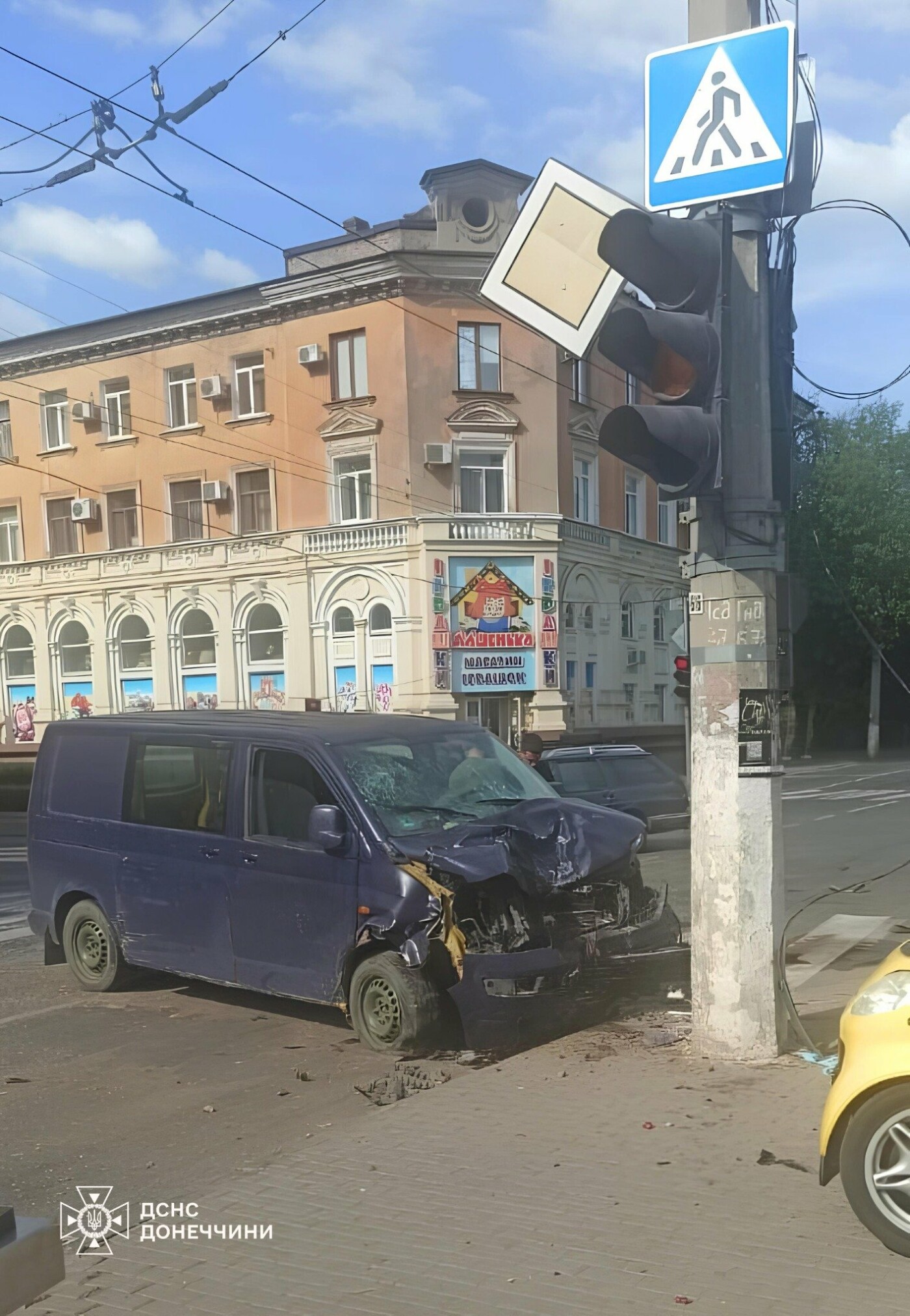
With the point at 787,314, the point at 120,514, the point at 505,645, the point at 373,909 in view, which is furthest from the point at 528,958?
the point at 120,514

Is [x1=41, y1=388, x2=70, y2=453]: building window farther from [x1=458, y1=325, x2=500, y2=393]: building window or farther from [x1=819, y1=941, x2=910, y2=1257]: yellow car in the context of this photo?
[x1=819, y1=941, x2=910, y2=1257]: yellow car

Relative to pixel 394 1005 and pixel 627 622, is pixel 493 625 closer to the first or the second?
pixel 627 622

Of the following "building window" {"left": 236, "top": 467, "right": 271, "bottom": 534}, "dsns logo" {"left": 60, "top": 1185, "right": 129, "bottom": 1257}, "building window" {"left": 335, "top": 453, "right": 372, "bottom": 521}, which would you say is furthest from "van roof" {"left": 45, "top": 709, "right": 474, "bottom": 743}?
"building window" {"left": 236, "top": 467, "right": 271, "bottom": 534}

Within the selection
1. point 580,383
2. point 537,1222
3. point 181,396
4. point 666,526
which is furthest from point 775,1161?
point 666,526

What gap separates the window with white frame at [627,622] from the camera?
123 feet

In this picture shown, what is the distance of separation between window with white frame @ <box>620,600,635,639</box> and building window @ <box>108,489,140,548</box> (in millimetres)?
14937

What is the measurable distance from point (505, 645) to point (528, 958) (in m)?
26.7

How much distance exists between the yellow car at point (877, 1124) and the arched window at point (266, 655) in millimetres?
31581

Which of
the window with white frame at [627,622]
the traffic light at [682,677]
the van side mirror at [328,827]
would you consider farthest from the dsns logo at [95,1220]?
the window with white frame at [627,622]

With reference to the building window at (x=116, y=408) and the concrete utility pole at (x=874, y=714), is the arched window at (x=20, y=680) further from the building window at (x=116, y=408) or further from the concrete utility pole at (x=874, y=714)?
the concrete utility pole at (x=874, y=714)

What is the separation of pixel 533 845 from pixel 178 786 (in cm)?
254

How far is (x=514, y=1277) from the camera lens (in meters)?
3.89

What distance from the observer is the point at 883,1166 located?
13.2 ft

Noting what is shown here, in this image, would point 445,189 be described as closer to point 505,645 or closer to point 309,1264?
point 505,645
